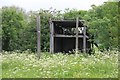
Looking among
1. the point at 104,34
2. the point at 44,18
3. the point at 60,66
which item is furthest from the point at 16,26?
the point at 60,66

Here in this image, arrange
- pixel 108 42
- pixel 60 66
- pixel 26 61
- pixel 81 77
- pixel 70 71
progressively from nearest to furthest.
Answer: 1. pixel 81 77
2. pixel 70 71
3. pixel 60 66
4. pixel 26 61
5. pixel 108 42

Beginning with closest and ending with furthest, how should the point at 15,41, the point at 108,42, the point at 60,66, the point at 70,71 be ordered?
the point at 70,71, the point at 60,66, the point at 108,42, the point at 15,41

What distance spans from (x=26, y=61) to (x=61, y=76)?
1730 mm

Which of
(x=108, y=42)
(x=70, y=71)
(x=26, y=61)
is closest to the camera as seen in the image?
(x=70, y=71)

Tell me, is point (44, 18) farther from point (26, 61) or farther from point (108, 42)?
point (26, 61)

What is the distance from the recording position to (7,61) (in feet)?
21.3

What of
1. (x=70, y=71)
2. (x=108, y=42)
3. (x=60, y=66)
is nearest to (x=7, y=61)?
(x=60, y=66)

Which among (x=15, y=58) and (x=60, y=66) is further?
(x=15, y=58)

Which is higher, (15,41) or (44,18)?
(44,18)

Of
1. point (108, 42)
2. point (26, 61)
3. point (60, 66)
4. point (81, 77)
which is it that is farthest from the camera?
point (108, 42)

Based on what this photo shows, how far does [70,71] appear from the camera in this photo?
16.9 feet

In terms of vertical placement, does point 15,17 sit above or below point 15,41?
above

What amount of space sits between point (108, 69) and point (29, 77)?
1401mm

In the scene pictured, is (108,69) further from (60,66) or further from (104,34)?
(104,34)
